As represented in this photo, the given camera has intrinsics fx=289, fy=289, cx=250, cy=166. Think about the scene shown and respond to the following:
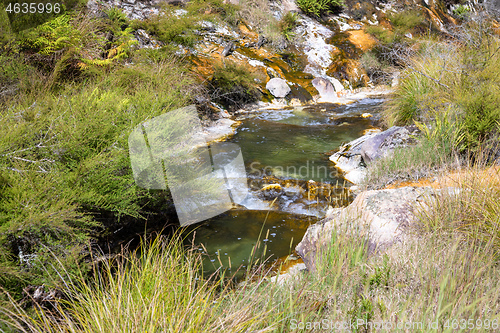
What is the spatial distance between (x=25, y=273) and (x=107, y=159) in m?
1.16

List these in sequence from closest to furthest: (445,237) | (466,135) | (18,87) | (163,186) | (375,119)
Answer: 1. (445,237)
2. (163,186)
3. (466,135)
4. (18,87)
5. (375,119)

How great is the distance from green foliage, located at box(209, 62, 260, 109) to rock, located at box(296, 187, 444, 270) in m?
5.80

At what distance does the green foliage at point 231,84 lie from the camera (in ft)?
26.2

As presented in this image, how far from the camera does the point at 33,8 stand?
19.9 ft

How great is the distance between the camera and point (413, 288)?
4.51 feet

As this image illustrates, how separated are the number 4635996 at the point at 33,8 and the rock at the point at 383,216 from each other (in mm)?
6846

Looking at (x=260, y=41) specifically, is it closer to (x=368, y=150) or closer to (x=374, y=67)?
(x=374, y=67)

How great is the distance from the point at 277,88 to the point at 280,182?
18.3ft

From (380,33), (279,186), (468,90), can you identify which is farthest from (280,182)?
(380,33)

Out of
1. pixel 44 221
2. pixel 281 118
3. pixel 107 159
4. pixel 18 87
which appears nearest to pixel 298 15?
pixel 281 118

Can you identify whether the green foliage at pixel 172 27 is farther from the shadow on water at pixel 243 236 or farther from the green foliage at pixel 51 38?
the shadow on water at pixel 243 236

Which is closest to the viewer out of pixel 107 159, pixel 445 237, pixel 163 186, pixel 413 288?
pixel 413 288

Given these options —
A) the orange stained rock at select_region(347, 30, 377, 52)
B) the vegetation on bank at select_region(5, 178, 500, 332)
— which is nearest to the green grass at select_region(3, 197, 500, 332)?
the vegetation on bank at select_region(5, 178, 500, 332)

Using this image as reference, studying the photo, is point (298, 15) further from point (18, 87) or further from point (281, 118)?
point (18, 87)
